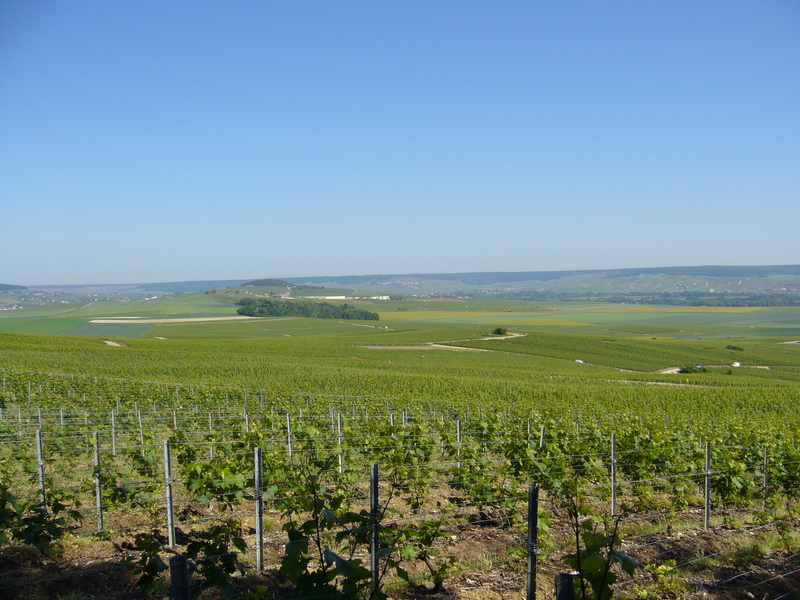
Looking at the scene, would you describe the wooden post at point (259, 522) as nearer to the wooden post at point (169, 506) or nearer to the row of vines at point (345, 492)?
the row of vines at point (345, 492)

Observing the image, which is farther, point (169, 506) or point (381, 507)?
point (169, 506)

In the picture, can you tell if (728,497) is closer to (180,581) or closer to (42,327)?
(180,581)

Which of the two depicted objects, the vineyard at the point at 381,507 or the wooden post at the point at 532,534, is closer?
the wooden post at the point at 532,534

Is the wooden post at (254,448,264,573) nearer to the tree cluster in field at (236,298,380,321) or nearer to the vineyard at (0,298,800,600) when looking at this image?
the vineyard at (0,298,800,600)

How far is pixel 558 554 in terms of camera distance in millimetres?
6719

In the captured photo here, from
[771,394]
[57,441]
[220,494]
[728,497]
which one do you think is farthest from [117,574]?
[771,394]

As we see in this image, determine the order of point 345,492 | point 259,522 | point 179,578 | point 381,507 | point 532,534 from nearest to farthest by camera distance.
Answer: point 179,578
point 532,534
point 381,507
point 259,522
point 345,492

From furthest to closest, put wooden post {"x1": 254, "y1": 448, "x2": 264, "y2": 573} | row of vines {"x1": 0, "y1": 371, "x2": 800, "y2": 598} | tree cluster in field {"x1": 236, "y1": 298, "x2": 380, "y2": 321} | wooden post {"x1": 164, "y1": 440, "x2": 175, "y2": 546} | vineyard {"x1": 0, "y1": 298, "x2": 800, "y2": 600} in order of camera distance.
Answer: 1. tree cluster in field {"x1": 236, "y1": 298, "x2": 380, "y2": 321}
2. wooden post {"x1": 164, "y1": 440, "x2": 175, "y2": 546}
3. wooden post {"x1": 254, "y1": 448, "x2": 264, "y2": 573}
4. vineyard {"x1": 0, "y1": 298, "x2": 800, "y2": 600}
5. row of vines {"x1": 0, "y1": 371, "x2": 800, "y2": 598}

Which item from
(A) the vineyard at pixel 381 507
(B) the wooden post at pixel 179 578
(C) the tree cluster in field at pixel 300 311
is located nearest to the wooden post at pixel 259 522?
(A) the vineyard at pixel 381 507

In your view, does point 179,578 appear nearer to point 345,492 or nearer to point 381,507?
point 381,507

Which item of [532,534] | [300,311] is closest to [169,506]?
[532,534]

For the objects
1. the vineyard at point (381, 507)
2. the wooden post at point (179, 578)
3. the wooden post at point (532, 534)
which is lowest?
the vineyard at point (381, 507)

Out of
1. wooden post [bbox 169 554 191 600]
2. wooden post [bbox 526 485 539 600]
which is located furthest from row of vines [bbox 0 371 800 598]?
wooden post [bbox 169 554 191 600]

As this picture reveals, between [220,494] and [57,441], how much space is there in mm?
6957
